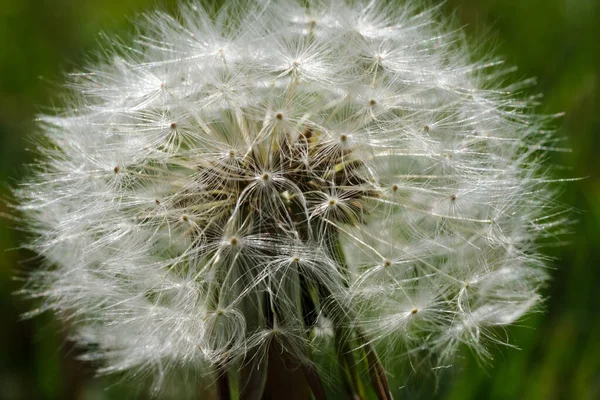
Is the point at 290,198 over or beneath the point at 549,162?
→ beneath

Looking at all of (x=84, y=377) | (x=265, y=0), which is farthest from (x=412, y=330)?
(x=84, y=377)

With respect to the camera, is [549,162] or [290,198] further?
[549,162]

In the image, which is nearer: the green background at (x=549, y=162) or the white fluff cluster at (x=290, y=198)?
the white fluff cluster at (x=290, y=198)

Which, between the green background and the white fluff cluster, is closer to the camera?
the white fluff cluster
